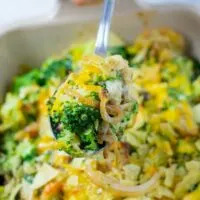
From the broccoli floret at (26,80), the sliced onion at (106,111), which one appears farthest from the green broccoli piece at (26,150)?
the sliced onion at (106,111)

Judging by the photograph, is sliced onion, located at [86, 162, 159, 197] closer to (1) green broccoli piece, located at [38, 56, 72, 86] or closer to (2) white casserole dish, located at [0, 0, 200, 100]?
(1) green broccoli piece, located at [38, 56, 72, 86]

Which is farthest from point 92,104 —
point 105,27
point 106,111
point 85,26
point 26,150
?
point 85,26

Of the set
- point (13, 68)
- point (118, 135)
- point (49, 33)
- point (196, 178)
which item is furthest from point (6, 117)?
point (196, 178)

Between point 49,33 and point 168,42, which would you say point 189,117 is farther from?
point 49,33

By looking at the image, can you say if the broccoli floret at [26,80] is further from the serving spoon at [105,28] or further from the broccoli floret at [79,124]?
the broccoli floret at [79,124]

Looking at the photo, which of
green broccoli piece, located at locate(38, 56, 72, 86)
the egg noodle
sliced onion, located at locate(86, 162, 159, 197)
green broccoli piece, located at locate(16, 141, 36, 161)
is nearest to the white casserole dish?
the egg noodle
